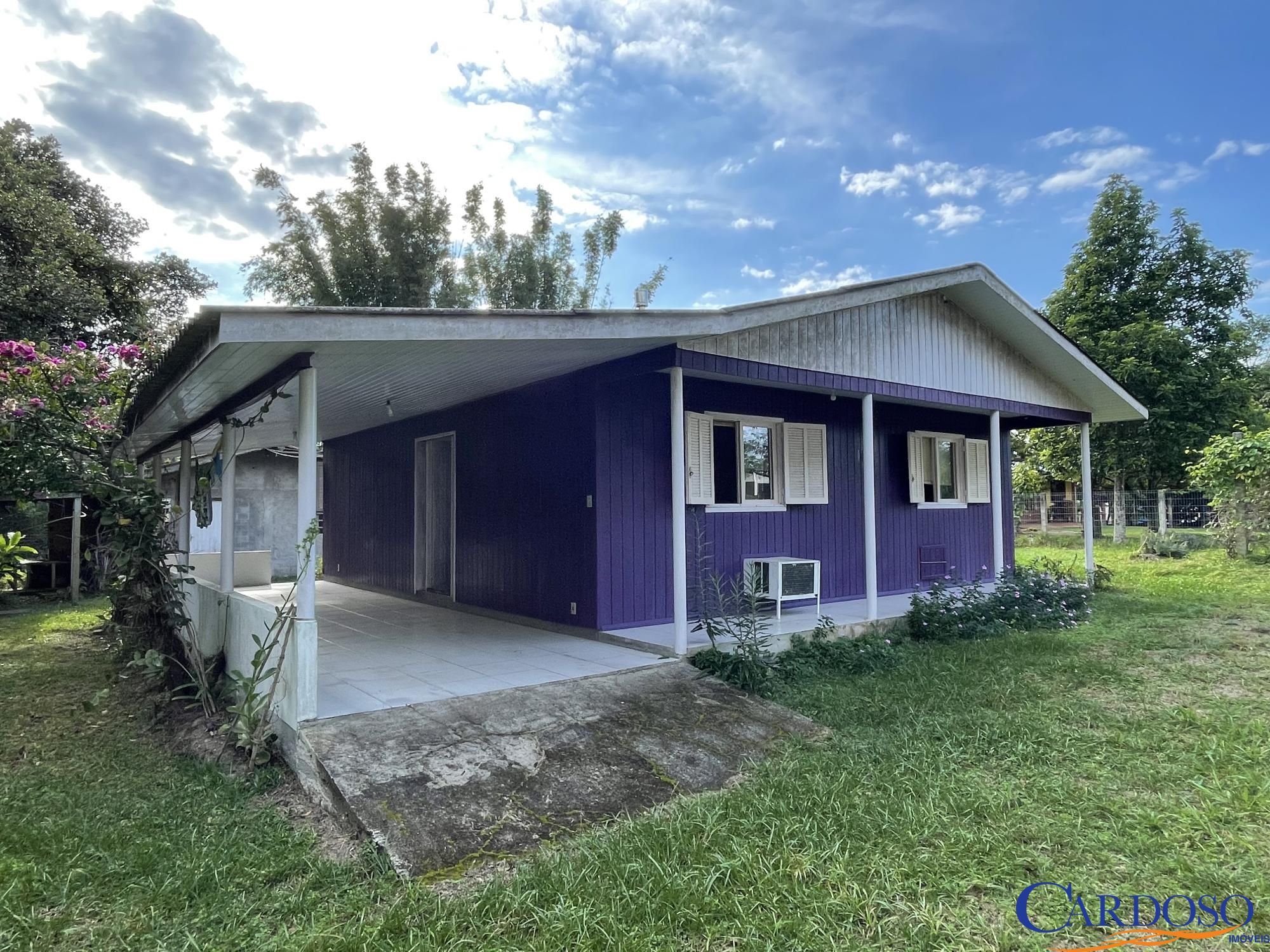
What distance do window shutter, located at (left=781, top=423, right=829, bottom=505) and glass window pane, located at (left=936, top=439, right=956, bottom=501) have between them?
2380 millimetres

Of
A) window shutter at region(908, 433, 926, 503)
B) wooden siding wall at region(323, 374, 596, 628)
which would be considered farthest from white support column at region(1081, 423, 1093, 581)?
wooden siding wall at region(323, 374, 596, 628)

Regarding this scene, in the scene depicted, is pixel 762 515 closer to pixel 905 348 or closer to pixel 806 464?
pixel 806 464

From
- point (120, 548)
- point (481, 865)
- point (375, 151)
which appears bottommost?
point (481, 865)

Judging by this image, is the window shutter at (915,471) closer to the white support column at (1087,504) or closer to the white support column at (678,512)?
the white support column at (1087,504)

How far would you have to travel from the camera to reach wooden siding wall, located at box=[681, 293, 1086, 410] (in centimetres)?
594

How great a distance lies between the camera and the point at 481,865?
276 centimetres

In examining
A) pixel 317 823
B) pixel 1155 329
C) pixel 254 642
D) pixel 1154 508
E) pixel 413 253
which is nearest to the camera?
pixel 317 823

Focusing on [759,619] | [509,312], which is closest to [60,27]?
[509,312]

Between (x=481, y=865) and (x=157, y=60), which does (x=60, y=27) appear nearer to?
(x=157, y=60)

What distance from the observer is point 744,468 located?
7.19 metres

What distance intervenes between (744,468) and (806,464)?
2.89 ft

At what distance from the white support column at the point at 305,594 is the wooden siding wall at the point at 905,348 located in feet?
8.56

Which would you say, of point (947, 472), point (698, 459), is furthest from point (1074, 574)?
point (698, 459)

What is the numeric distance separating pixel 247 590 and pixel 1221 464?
15901 mm
